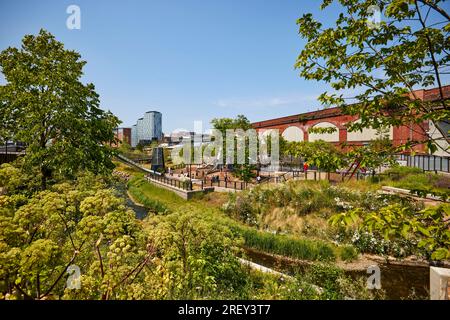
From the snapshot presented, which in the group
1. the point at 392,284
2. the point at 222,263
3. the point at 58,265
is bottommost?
the point at 392,284

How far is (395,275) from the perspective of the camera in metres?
8.26

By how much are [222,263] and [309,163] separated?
3422mm

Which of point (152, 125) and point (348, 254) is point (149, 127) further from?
point (348, 254)

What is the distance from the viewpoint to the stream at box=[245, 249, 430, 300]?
7.04m

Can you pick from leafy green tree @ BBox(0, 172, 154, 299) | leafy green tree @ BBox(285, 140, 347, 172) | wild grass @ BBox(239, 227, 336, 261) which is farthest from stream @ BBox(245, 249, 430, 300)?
leafy green tree @ BBox(0, 172, 154, 299)

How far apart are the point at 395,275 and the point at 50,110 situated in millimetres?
13955

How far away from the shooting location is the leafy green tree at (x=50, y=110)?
6.99 meters

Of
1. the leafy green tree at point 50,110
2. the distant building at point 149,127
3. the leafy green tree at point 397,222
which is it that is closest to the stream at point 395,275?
the leafy green tree at point 397,222

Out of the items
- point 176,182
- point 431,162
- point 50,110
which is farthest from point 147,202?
point 431,162

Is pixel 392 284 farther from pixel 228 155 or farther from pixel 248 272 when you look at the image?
pixel 228 155

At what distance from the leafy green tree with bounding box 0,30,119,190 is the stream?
8.08 metres
